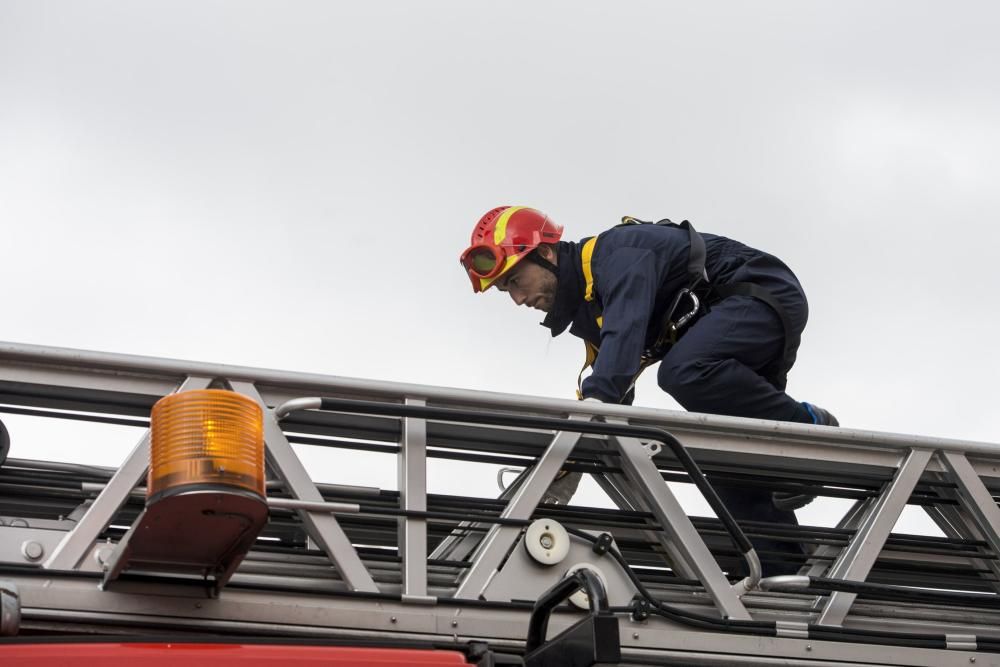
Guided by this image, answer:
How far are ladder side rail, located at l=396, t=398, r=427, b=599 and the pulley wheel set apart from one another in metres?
0.34

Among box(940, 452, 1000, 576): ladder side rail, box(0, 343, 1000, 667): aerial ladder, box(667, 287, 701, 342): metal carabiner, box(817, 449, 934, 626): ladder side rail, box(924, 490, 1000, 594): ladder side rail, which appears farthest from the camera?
box(667, 287, 701, 342): metal carabiner

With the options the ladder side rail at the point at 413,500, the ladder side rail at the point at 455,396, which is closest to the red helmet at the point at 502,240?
the ladder side rail at the point at 455,396

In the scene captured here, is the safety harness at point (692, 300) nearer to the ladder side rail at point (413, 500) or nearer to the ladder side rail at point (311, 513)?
the ladder side rail at point (413, 500)

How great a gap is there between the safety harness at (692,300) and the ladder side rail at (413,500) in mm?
1514

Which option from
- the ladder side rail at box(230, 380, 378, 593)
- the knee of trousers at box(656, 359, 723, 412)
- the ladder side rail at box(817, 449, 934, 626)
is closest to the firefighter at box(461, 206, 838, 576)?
the knee of trousers at box(656, 359, 723, 412)

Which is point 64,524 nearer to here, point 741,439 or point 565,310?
point 741,439

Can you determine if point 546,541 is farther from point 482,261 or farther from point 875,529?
point 482,261

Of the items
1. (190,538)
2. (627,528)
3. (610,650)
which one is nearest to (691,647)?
(627,528)

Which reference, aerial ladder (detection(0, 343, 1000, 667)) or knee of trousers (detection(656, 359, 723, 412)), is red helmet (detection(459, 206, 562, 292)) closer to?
knee of trousers (detection(656, 359, 723, 412))

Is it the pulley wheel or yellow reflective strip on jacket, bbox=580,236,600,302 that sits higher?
yellow reflective strip on jacket, bbox=580,236,600,302

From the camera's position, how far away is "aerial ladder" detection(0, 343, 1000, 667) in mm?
3234

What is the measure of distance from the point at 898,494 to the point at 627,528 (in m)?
0.96

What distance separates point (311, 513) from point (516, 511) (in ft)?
2.09

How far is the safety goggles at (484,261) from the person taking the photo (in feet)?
19.0
